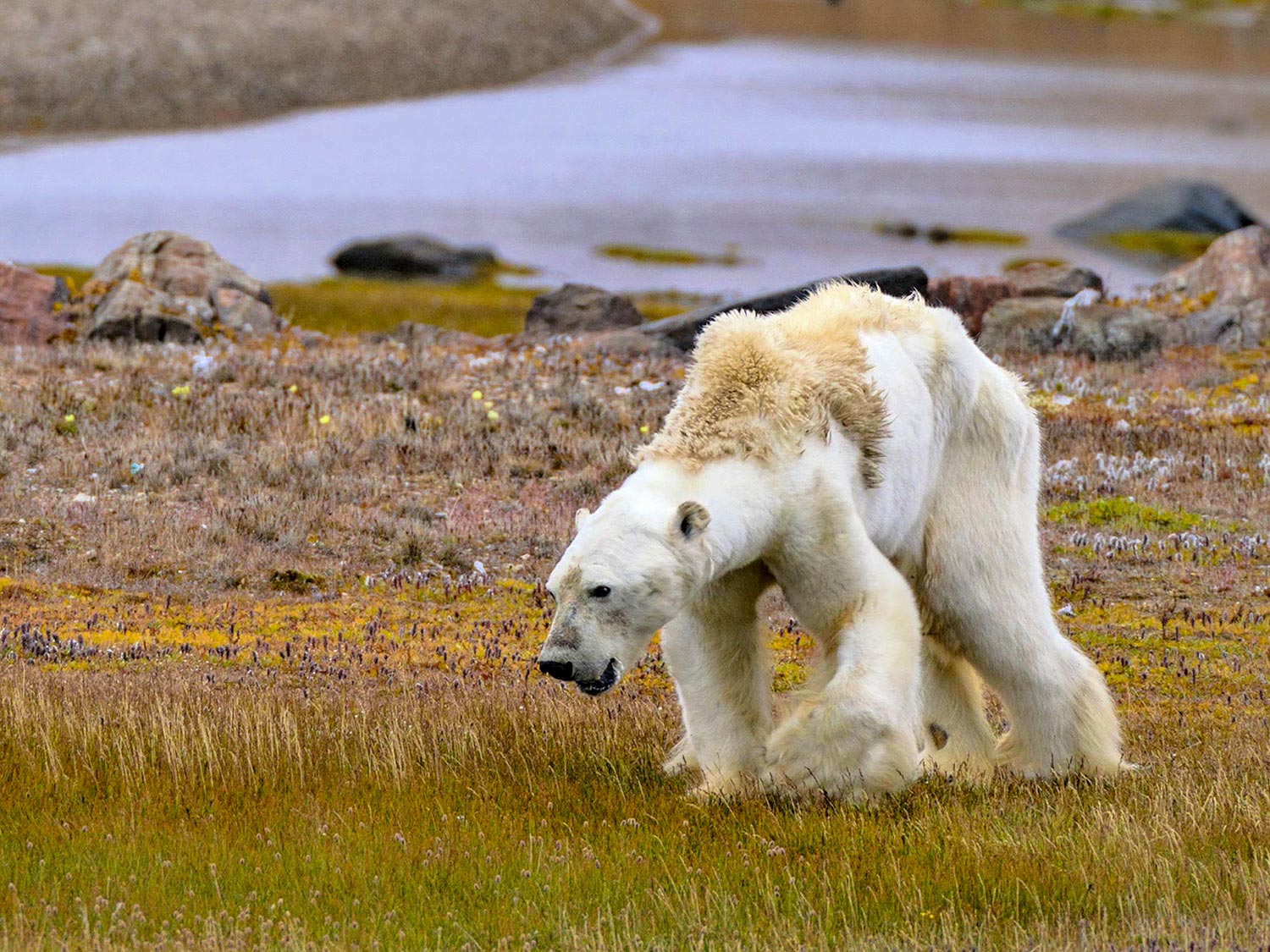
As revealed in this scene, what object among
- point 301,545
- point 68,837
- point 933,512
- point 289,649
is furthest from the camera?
point 301,545

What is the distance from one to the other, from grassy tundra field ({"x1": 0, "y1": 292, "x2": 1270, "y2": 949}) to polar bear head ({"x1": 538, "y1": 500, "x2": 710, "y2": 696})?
2.48 feet

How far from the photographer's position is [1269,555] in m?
12.3

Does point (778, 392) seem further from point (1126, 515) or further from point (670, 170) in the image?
point (670, 170)

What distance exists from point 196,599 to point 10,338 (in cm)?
1020

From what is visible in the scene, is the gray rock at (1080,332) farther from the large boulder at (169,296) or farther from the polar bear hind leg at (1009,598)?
the polar bear hind leg at (1009,598)

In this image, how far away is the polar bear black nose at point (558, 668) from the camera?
→ 5.38 metres

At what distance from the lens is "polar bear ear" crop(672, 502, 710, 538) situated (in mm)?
5496

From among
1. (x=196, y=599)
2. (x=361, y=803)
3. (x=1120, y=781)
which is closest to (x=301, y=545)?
(x=196, y=599)

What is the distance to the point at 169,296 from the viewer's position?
2108 centimetres

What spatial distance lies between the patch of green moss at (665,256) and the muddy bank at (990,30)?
4773cm

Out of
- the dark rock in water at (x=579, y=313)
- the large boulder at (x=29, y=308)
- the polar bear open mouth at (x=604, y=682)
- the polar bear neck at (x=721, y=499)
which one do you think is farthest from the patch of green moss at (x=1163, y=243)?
the polar bear open mouth at (x=604, y=682)

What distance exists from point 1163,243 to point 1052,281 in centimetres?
2804

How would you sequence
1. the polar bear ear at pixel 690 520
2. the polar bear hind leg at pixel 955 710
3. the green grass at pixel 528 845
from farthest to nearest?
the polar bear hind leg at pixel 955 710 < the polar bear ear at pixel 690 520 < the green grass at pixel 528 845

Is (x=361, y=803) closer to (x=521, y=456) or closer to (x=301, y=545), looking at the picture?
(x=301, y=545)
